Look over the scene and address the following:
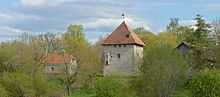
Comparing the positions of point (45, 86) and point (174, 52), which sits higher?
point (174, 52)

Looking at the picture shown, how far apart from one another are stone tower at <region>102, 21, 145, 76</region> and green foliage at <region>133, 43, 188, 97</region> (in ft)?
52.4

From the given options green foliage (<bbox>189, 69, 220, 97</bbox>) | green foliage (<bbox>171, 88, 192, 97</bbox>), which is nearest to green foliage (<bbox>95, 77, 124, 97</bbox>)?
green foliage (<bbox>189, 69, 220, 97</bbox>)

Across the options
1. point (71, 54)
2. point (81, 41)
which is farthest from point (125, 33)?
point (81, 41)

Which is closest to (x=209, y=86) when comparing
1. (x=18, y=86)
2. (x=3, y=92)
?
(x=3, y=92)

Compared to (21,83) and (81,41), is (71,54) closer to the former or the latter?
(81,41)

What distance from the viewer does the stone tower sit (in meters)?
55.5

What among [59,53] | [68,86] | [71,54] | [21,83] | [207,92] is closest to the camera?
[207,92]

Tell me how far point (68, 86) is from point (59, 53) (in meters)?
21.0

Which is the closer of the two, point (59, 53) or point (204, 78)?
point (204, 78)

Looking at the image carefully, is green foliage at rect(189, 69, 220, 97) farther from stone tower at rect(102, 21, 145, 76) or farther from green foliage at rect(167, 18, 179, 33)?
green foliage at rect(167, 18, 179, 33)

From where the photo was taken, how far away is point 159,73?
124 ft

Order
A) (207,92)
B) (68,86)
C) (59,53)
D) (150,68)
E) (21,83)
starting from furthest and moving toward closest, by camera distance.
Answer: (59,53) < (68,86) < (21,83) < (150,68) < (207,92)

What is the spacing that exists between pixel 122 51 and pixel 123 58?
0.79 meters

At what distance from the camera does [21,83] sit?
4134 cm
